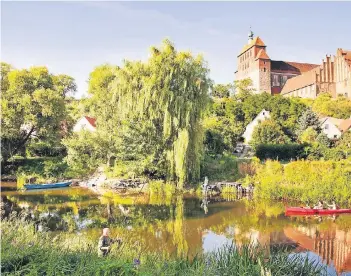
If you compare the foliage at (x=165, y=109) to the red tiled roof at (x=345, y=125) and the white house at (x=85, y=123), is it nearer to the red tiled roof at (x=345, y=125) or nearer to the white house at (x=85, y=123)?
the white house at (x=85, y=123)

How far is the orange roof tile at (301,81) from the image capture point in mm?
65812

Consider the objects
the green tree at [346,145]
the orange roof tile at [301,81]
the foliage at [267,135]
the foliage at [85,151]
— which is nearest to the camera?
the green tree at [346,145]

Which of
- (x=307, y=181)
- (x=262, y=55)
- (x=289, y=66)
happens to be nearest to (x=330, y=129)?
(x=307, y=181)

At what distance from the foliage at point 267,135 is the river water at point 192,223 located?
41.1 feet

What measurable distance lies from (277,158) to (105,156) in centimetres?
1258

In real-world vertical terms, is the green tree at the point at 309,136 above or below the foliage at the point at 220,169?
above

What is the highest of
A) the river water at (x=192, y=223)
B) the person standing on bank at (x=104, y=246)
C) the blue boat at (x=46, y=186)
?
the person standing on bank at (x=104, y=246)

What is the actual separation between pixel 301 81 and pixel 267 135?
40975 millimetres

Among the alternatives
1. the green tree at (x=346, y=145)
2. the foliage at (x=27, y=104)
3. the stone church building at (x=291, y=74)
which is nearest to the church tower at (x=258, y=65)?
the stone church building at (x=291, y=74)

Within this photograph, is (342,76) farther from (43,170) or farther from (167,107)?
(43,170)

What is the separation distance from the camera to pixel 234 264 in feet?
20.8

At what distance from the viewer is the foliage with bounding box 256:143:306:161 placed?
95.7ft

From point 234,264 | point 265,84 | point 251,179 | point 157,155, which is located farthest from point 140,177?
point 265,84

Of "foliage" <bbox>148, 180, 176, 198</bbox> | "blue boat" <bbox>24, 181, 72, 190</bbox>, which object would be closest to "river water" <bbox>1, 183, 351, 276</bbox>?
"foliage" <bbox>148, 180, 176, 198</bbox>
